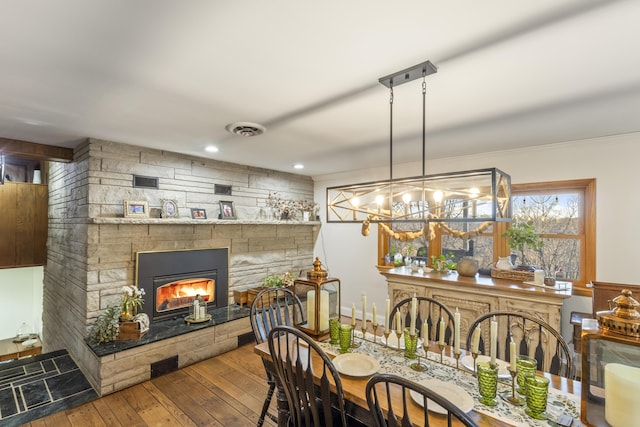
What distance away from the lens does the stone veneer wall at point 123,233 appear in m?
3.21

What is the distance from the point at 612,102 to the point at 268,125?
8.45 ft

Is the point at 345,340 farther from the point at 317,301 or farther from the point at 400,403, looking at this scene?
the point at 400,403

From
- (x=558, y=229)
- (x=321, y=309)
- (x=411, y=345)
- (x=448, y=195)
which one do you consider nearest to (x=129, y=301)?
(x=321, y=309)

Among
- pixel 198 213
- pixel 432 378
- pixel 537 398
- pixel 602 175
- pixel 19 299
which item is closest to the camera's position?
pixel 537 398

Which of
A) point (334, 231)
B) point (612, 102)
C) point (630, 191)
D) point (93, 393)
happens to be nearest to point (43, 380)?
point (93, 393)

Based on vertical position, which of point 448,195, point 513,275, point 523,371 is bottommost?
point 523,371

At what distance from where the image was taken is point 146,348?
123 inches

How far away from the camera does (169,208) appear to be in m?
3.79

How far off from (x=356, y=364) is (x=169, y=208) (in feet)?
9.95

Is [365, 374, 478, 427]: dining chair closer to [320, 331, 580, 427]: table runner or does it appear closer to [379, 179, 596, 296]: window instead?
[320, 331, 580, 427]: table runner

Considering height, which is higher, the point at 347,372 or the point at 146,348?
the point at 347,372

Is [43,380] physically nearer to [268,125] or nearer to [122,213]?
[122,213]

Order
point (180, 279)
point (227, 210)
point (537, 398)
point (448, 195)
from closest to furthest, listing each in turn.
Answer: point (537, 398)
point (448, 195)
point (180, 279)
point (227, 210)

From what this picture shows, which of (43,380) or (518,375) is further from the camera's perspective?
(43,380)
